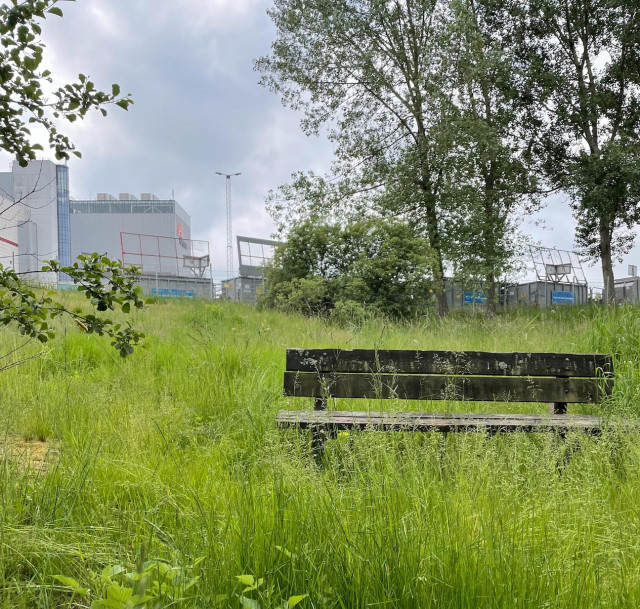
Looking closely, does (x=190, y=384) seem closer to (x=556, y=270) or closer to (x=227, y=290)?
(x=227, y=290)

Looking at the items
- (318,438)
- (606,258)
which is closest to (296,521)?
(318,438)

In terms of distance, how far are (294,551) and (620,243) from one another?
17.5m

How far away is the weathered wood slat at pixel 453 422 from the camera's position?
322cm

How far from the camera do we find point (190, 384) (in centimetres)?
476

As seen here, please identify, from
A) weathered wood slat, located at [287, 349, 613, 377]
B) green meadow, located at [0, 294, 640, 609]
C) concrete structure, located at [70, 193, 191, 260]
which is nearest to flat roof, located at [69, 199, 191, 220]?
concrete structure, located at [70, 193, 191, 260]

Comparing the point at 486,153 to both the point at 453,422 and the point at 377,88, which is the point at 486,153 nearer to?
the point at 377,88

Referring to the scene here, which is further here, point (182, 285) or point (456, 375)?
point (182, 285)

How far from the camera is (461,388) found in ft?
13.7

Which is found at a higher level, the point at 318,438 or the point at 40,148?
the point at 40,148

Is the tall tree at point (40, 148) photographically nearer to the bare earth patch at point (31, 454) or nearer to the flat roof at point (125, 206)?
the bare earth patch at point (31, 454)

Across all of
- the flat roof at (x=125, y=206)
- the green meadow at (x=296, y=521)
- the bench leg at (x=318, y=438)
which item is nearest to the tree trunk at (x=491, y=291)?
the green meadow at (x=296, y=521)

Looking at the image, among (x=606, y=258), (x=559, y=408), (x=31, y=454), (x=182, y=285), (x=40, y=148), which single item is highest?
(x=182, y=285)

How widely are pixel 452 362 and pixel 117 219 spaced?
52719 millimetres

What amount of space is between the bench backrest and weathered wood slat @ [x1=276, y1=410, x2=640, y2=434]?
1.14 ft
